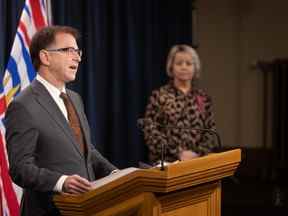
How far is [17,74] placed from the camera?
137 inches

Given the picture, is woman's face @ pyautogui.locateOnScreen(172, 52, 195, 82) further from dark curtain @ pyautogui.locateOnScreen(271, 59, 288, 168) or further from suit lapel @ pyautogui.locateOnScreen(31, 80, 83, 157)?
dark curtain @ pyautogui.locateOnScreen(271, 59, 288, 168)

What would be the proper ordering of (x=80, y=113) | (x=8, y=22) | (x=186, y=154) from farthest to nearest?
1. (x=186, y=154)
2. (x=8, y=22)
3. (x=80, y=113)

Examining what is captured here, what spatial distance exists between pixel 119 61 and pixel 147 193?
310 cm

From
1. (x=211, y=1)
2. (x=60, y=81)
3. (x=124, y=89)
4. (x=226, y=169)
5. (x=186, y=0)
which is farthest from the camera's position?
(x=211, y=1)

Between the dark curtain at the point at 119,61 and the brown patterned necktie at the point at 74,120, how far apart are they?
6.27ft

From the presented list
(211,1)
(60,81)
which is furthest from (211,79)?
(60,81)

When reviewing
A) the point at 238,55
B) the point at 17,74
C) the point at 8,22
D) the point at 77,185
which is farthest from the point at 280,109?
the point at 77,185

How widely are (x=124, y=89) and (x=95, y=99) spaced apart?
0.39 meters

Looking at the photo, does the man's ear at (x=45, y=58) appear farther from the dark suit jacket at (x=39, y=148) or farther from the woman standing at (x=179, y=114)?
the woman standing at (x=179, y=114)

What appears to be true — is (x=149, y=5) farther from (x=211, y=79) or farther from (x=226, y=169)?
(x=226, y=169)

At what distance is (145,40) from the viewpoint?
5.26 m

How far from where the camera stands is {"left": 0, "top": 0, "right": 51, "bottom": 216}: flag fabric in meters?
3.36

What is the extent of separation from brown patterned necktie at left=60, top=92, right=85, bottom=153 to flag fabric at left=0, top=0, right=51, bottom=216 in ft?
2.92

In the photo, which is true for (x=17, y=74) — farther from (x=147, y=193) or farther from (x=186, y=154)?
(x=147, y=193)
